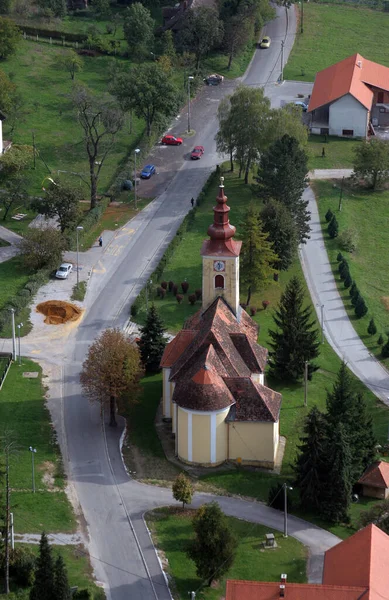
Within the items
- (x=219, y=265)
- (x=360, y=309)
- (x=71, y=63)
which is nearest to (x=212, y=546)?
(x=219, y=265)

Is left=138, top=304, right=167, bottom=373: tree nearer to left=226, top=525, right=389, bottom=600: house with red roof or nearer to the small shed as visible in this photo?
the small shed

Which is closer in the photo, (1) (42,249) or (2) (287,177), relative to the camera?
(1) (42,249)

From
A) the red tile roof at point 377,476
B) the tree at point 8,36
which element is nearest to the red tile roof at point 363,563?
the red tile roof at point 377,476

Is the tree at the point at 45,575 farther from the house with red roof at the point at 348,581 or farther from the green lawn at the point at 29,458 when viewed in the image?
the house with red roof at the point at 348,581

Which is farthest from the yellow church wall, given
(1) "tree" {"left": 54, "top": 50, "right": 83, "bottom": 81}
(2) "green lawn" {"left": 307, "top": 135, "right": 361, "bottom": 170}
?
(1) "tree" {"left": 54, "top": 50, "right": 83, "bottom": 81}

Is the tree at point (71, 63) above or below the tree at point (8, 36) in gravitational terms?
below

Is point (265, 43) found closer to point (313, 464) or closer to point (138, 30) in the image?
point (138, 30)
